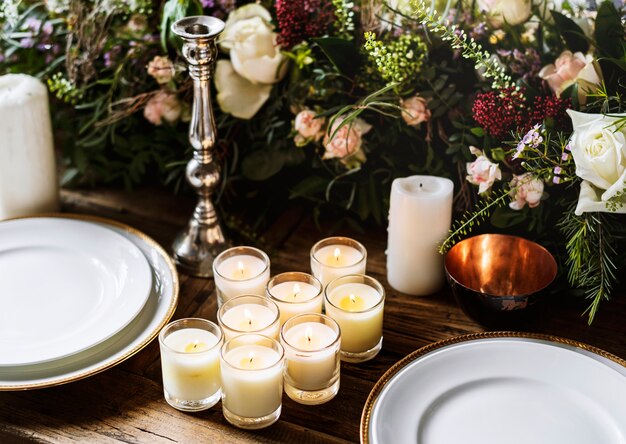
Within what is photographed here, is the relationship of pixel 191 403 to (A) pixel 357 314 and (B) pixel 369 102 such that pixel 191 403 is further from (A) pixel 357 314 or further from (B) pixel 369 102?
(B) pixel 369 102

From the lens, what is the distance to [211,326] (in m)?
0.98

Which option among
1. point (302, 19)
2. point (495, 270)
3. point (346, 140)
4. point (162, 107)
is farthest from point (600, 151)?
point (162, 107)

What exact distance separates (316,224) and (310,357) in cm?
42

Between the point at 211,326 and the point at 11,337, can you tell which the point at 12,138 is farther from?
the point at 211,326

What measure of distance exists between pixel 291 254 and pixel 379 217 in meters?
0.16

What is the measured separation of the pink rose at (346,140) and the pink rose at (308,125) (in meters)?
0.02

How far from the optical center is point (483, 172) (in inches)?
41.6

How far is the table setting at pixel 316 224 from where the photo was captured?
0.95 m

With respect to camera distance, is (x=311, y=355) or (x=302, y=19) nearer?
(x=311, y=355)

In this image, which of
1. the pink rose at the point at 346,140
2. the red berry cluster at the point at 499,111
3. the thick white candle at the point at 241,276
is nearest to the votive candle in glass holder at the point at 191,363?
the thick white candle at the point at 241,276

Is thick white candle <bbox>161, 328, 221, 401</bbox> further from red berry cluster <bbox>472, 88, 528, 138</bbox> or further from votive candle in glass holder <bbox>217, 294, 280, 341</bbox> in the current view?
red berry cluster <bbox>472, 88, 528, 138</bbox>

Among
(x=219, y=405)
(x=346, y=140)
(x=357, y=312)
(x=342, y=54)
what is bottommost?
(x=219, y=405)

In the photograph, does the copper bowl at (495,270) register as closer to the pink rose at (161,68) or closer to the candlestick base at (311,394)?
the candlestick base at (311,394)

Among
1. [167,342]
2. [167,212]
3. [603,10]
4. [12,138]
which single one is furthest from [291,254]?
[603,10]
